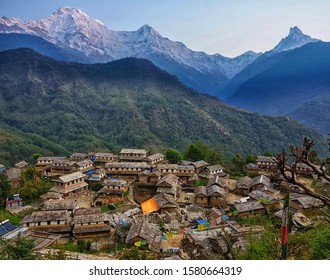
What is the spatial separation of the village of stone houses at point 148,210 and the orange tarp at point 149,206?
0.08 metres

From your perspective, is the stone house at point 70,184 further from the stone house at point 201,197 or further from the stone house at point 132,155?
the stone house at point 201,197

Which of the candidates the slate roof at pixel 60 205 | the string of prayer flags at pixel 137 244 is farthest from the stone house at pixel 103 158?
the string of prayer flags at pixel 137 244

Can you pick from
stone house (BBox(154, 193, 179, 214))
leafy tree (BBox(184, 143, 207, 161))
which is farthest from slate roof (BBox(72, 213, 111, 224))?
leafy tree (BBox(184, 143, 207, 161))

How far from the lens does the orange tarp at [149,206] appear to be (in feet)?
71.6

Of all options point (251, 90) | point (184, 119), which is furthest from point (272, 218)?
point (251, 90)

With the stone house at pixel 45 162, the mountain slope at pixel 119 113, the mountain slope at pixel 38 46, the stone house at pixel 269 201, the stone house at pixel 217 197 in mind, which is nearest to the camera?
the stone house at pixel 269 201

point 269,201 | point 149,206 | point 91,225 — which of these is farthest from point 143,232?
point 269,201

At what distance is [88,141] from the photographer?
230ft

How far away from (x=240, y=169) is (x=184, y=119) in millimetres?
52653

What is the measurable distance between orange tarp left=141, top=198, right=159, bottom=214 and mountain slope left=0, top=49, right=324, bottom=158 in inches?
1585

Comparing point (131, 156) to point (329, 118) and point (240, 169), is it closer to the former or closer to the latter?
point (240, 169)

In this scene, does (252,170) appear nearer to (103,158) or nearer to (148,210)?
(148,210)

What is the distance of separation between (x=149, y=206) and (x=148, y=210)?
1.81 feet
